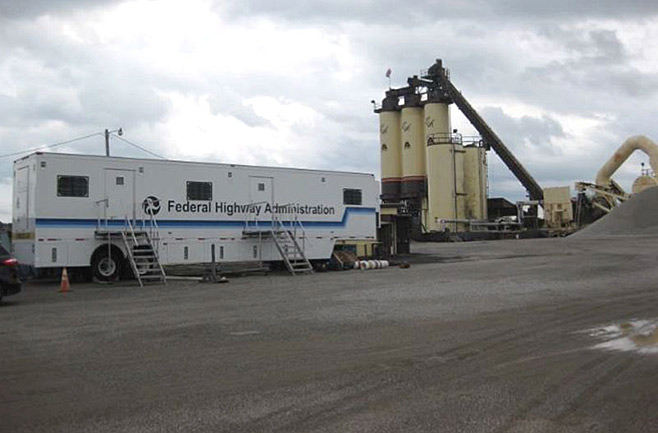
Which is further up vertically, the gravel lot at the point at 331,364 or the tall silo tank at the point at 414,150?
the tall silo tank at the point at 414,150

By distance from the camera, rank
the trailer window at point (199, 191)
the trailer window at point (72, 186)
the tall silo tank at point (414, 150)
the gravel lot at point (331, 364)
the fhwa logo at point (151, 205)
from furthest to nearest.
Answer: the tall silo tank at point (414, 150) < the trailer window at point (199, 191) < the fhwa logo at point (151, 205) < the trailer window at point (72, 186) < the gravel lot at point (331, 364)

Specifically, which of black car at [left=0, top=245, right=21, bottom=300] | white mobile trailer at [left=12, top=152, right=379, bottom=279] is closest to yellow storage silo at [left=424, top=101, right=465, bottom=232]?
white mobile trailer at [left=12, top=152, right=379, bottom=279]

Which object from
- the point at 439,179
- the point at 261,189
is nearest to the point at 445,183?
the point at 439,179

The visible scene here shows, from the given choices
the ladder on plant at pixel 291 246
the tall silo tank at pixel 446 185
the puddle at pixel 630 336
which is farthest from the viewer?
the tall silo tank at pixel 446 185

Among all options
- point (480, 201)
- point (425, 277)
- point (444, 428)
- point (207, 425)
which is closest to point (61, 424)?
point (207, 425)

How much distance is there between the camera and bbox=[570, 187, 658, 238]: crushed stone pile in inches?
1973

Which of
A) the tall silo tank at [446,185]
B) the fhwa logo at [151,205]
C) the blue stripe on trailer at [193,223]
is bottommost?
the blue stripe on trailer at [193,223]

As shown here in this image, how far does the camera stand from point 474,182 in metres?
61.3

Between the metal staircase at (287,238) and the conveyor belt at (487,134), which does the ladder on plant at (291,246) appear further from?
the conveyor belt at (487,134)

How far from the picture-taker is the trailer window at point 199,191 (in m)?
22.5

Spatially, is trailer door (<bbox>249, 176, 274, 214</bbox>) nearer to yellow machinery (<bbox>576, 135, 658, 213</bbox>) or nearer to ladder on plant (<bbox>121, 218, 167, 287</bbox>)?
ladder on plant (<bbox>121, 218, 167, 287</bbox>)

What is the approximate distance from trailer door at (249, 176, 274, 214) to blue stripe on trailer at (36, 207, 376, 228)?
0.80m

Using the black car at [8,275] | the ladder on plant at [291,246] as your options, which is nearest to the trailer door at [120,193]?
the ladder on plant at [291,246]

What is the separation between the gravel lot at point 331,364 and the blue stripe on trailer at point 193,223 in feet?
16.9
